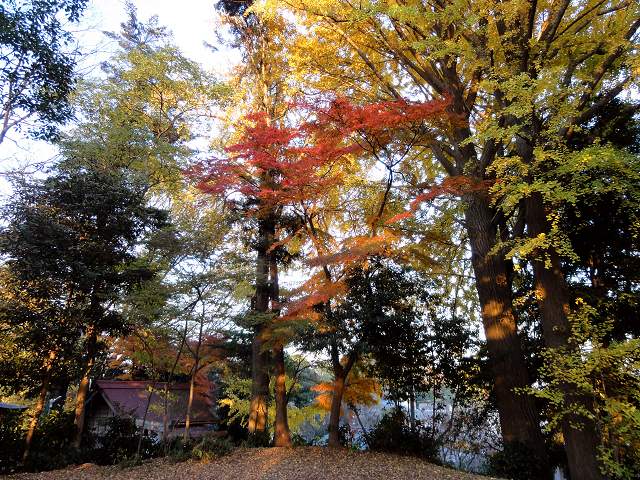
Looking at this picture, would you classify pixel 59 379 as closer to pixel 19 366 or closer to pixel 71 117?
pixel 19 366

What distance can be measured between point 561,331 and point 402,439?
3.82 meters

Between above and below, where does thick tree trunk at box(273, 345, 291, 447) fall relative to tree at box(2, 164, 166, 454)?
below

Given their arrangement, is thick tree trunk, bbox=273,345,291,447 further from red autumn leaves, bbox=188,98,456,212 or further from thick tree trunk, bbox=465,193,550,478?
thick tree trunk, bbox=465,193,550,478

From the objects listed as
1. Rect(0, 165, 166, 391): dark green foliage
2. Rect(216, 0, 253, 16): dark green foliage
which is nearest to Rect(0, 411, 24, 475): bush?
Rect(0, 165, 166, 391): dark green foliage

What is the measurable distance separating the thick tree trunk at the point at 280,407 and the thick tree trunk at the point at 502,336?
4.37 meters

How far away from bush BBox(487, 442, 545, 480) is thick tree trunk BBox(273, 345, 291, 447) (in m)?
4.14

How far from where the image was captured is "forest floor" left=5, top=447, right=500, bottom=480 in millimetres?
5746

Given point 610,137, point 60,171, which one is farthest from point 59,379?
point 610,137

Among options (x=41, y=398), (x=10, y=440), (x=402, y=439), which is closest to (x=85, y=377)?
(x=41, y=398)

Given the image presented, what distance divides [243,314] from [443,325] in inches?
175

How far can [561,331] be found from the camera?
553 cm

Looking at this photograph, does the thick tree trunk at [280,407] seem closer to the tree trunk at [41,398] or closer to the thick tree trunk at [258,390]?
the thick tree trunk at [258,390]

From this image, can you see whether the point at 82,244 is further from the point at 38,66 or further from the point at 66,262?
the point at 38,66

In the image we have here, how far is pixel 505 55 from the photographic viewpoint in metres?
6.03
